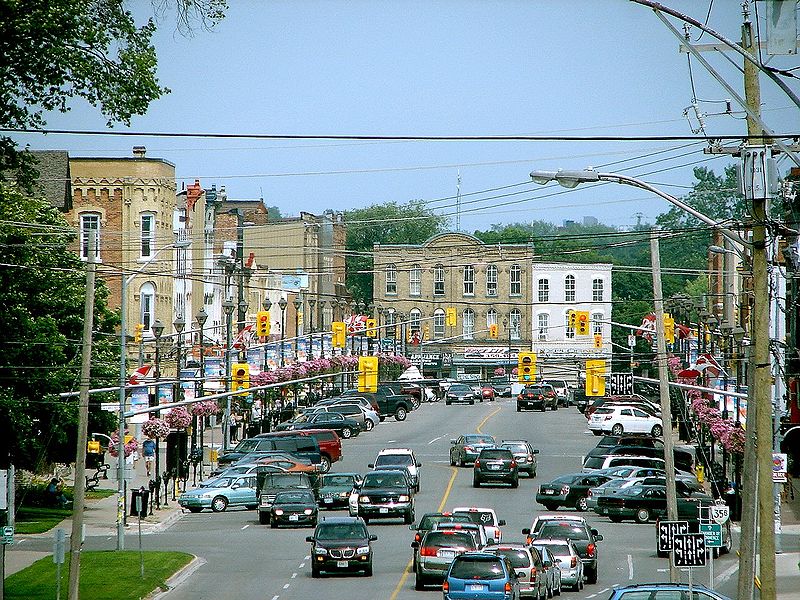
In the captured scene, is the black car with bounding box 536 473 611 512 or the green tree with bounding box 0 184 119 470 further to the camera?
the black car with bounding box 536 473 611 512

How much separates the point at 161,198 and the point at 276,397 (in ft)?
47.8

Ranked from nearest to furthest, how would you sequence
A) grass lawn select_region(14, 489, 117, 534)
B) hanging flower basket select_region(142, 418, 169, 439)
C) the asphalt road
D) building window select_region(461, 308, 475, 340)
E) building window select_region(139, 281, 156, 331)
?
1. the asphalt road
2. grass lawn select_region(14, 489, 117, 534)
3. hanging flower basket select_region(142, 418, 169, 439)
4. building window select_region(139, 281, 156, 331)
5. building window select_region(461, 308, 475, 340)

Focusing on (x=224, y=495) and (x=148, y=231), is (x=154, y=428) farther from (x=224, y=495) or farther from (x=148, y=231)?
(x=148, y=231)

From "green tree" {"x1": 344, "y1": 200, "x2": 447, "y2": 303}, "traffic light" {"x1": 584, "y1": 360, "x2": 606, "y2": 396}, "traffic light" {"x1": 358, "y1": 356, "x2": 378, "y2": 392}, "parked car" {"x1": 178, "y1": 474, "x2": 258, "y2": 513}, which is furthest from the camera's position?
"green tree" {"x1": 344, "y1": 200, "x2": 447, "y2": 303}

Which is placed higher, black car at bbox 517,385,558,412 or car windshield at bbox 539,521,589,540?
car windshield at bbox 539,521,589,540

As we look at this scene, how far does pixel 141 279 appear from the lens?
3319 inches

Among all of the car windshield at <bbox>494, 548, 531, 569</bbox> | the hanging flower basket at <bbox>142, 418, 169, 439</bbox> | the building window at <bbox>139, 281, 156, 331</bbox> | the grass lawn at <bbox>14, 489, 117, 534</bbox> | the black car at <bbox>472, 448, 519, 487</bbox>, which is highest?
the building window at <bbox>139, 281, 156, 331</bbox>

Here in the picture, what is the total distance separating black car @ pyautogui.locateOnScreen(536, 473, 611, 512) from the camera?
5016cm

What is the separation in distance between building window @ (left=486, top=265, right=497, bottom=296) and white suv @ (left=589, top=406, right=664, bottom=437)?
202 ft

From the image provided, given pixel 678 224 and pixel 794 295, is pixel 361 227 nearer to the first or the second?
pixel 678 224

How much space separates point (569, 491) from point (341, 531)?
646 inches

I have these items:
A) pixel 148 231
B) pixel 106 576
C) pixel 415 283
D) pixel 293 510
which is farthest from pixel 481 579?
pixel 415 283

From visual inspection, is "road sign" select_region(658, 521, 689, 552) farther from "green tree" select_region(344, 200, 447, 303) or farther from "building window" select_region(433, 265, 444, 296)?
"green tree" select_region(344, 200, 447, 303)

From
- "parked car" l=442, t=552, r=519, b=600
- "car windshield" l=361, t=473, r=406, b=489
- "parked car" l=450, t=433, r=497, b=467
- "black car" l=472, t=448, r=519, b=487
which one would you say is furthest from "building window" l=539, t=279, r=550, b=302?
"parked car" l=442, t=552, r=519, b=600
